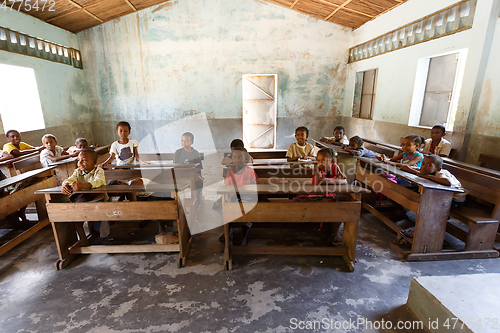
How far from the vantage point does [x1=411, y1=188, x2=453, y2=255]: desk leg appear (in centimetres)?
258

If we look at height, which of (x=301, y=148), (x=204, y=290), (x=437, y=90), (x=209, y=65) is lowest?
(x=204, y=290)

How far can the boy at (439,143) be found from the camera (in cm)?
401

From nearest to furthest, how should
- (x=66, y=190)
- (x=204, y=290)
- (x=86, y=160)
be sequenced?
(x=204, y=290) < (x=66, y=190) < (x=86, y=160)

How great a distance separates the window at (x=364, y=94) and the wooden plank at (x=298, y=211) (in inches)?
199

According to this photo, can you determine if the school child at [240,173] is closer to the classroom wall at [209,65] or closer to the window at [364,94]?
the window at [364,94]

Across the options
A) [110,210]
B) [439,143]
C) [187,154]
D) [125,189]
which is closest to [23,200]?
[110,210]

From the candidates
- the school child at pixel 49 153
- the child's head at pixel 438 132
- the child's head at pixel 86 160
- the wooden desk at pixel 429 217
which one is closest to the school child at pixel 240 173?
the child's head at pixel 86 160

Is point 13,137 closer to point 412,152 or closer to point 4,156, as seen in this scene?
point 4,156

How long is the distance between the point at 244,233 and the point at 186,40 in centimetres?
661

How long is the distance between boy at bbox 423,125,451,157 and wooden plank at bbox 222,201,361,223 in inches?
93.0

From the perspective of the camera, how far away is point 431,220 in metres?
2.67

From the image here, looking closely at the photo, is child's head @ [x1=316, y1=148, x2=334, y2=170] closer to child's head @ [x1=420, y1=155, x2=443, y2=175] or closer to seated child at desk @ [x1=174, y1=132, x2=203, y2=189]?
child's head @ [x1=420, y1=155, x2=443, y2=175]

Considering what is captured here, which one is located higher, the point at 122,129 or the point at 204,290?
the point at 122,129

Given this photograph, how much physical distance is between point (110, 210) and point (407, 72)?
19.5 feet
